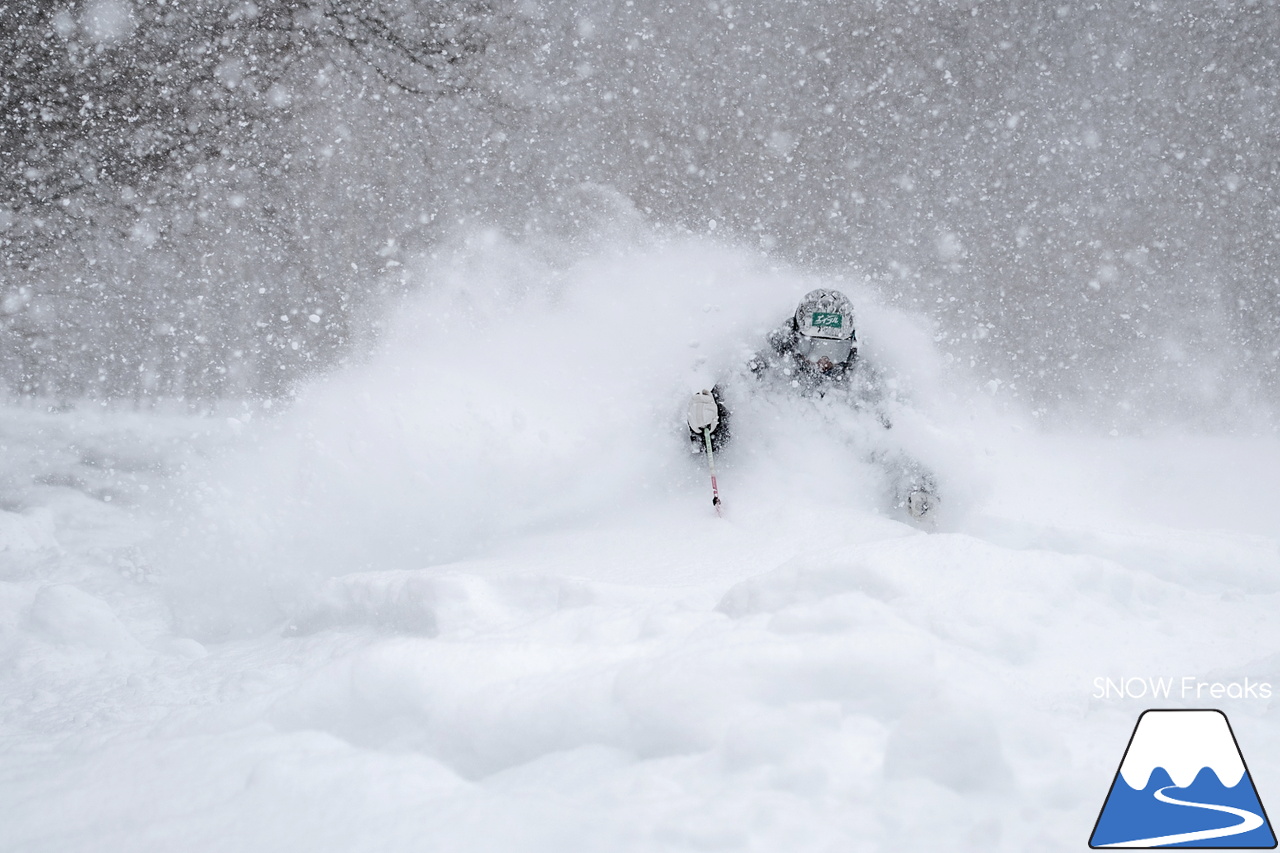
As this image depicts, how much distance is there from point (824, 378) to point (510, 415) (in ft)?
4.98

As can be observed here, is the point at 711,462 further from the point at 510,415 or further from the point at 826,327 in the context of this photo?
the point at 510,415

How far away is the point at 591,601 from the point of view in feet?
7.05

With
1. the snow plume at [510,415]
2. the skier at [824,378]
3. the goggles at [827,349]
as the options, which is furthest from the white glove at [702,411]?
the goggles at [827,349]

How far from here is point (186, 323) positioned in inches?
135

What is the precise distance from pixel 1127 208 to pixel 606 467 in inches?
126

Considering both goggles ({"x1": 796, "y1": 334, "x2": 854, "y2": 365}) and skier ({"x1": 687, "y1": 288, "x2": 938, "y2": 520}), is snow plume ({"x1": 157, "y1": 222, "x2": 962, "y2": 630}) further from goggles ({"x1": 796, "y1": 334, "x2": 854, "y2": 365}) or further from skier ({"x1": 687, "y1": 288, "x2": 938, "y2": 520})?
goggles ({"x1": 796, "y1": 334, "x2": 854, "y2": 365})

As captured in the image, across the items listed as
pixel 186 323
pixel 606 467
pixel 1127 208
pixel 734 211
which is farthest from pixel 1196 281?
pixel 186 323

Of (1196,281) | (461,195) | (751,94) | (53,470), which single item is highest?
(751,94)

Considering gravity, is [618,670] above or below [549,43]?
below

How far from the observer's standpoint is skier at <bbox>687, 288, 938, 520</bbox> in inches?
112

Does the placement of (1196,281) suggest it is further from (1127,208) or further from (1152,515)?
(1152,515)

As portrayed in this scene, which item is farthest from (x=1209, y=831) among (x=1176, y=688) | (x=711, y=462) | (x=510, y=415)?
(x=510, y=415)

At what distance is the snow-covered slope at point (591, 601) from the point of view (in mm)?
1440

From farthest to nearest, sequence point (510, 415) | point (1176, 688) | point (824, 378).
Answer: point (510, 415), point (824, 378), point (1176, 688)
